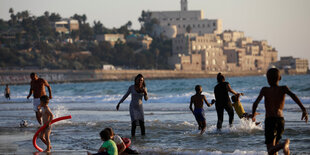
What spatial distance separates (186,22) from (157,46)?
31392 millimetres

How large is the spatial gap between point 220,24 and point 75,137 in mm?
181774

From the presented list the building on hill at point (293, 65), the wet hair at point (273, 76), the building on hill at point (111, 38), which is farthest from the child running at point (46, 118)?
the building on hill at point (293, 65)

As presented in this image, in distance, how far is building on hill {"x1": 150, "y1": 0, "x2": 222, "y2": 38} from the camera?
188625mm

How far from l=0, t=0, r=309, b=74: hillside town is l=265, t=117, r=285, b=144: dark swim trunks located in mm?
129662

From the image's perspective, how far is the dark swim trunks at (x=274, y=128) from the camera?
8406 mm

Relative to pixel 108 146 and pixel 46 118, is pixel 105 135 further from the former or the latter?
pixel 46 118

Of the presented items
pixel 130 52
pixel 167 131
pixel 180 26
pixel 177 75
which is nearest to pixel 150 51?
pixel 130 52

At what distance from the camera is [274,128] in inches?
332

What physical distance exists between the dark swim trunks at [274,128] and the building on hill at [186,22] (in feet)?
574

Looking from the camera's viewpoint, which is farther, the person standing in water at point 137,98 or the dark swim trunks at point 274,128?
the person standing in water at point 137,98

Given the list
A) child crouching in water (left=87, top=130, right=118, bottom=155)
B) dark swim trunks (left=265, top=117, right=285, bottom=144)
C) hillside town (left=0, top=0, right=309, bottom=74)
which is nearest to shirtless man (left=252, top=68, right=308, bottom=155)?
dark swim trunks (left=265, top=117, right=285, bottom=144)

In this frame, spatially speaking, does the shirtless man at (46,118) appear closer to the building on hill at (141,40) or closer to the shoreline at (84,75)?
the shoreline at (84,75)

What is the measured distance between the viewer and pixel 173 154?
10.6 metres

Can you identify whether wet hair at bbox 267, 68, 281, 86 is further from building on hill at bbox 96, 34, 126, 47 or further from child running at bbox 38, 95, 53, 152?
building on hill at bbox 96, 34, 126, 47
